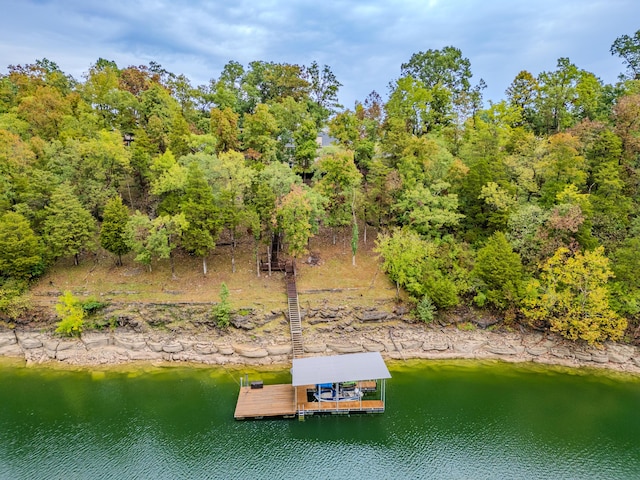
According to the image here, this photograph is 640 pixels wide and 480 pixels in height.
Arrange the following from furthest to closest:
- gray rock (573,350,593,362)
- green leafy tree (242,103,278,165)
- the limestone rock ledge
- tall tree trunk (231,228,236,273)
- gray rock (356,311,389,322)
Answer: green leafy tree (242,103,278,165)
tall tree trunk (231,228,236,273)
gray rock (356,311,389,322)
gray rock (573,350,593,362)
the limestone rock ledge

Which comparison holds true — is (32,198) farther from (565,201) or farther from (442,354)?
(565,201)

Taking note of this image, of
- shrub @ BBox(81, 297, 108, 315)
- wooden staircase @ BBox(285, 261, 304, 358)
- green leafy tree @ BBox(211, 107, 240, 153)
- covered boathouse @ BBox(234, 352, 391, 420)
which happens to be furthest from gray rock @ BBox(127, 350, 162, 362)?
green leafy tree @ BBox(211, 107, 240, 153)

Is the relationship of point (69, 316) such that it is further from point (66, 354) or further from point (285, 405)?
point (285, 405)

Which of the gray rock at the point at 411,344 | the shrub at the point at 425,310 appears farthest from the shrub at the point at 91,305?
the shrub at the point at 425,310

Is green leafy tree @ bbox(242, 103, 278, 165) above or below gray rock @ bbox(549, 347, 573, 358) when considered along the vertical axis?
above

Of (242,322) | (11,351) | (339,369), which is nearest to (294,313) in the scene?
(242,322)

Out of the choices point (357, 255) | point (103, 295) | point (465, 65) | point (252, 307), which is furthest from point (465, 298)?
point (465, 65)

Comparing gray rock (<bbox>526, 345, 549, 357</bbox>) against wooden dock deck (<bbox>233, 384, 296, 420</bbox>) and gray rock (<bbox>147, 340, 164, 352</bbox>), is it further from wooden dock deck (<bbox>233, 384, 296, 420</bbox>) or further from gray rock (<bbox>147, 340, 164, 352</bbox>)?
gray rock (<bbox>147, 340, 164, 352</bbox>)
